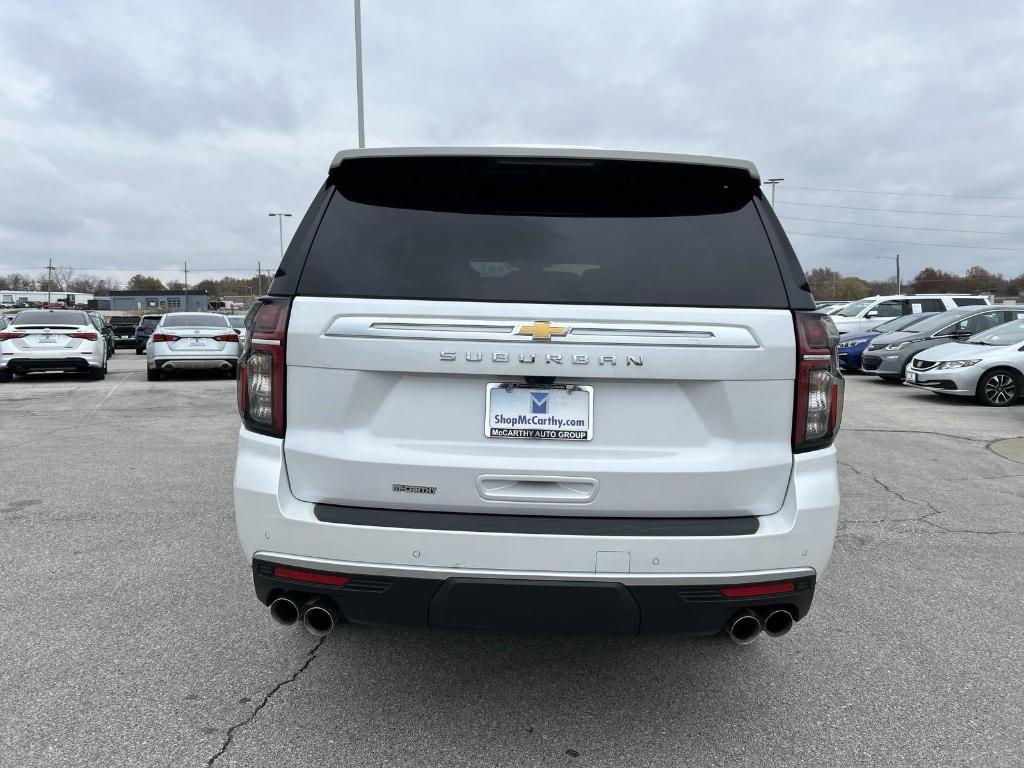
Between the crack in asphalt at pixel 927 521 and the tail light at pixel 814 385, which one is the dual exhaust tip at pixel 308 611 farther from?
the crack in asphalt at pixel 927 521

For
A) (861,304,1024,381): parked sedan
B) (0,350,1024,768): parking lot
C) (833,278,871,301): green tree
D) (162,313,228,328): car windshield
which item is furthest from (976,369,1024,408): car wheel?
(833,278,871,301): green tree

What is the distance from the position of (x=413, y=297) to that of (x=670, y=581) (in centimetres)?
122

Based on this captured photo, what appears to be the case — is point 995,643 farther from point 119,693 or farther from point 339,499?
point 119,693

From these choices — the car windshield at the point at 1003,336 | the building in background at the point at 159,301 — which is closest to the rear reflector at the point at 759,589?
the car windshield at the point at 1003,336

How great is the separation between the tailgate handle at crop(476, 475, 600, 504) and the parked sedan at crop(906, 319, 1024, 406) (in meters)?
12.0

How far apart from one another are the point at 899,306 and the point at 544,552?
23.0 metres

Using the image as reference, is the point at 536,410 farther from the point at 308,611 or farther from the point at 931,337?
the point at 931,337

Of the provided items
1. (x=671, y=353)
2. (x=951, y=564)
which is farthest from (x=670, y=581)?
(x=951, y=564)

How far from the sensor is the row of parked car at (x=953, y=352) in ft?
39.9

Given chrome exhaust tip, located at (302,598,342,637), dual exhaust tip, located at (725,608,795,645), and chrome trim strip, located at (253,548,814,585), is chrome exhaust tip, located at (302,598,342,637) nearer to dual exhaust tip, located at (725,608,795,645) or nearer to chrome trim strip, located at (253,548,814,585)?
chrome trim strip, located at (253,548,814,585)

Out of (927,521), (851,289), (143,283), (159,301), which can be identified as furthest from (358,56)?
(143,283)

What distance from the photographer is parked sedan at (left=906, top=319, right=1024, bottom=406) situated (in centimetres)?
1212

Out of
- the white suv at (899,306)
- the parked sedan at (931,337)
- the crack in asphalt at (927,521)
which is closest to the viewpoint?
the crack in asphalt at (927,521)

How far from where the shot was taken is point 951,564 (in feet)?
15.0
